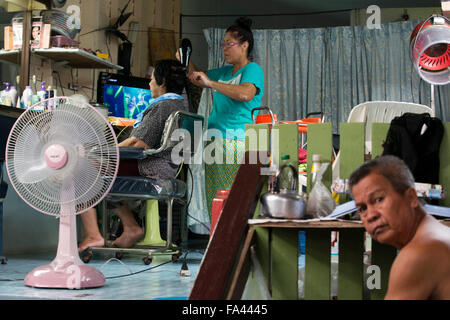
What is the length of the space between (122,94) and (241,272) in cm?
416

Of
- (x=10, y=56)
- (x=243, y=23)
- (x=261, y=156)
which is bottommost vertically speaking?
(x=261, y=156)

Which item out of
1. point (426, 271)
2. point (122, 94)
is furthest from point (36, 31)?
point (426, 271)

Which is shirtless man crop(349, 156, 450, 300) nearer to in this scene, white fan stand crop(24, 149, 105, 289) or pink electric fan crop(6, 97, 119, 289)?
pink electric fan crop(6, 97, 119, 289)

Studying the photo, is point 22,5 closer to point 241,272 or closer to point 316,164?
point 316,164

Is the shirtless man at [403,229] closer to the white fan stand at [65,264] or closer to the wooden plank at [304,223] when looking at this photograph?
the wooden plank at [304,223]

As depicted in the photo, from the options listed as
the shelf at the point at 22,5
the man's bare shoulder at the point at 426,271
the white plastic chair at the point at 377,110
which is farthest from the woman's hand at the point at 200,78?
the man's bare shoulder at the point at 426,271

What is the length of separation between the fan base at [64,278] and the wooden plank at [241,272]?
100 centimetres

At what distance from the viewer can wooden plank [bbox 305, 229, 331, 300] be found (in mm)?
2441

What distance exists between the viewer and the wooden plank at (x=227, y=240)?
1.65m

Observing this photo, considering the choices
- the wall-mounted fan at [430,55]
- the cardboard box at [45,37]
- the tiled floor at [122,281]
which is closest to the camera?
the tiled floor at [122,281]

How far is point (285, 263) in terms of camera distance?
2.44 metres

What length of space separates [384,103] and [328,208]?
266 cm
